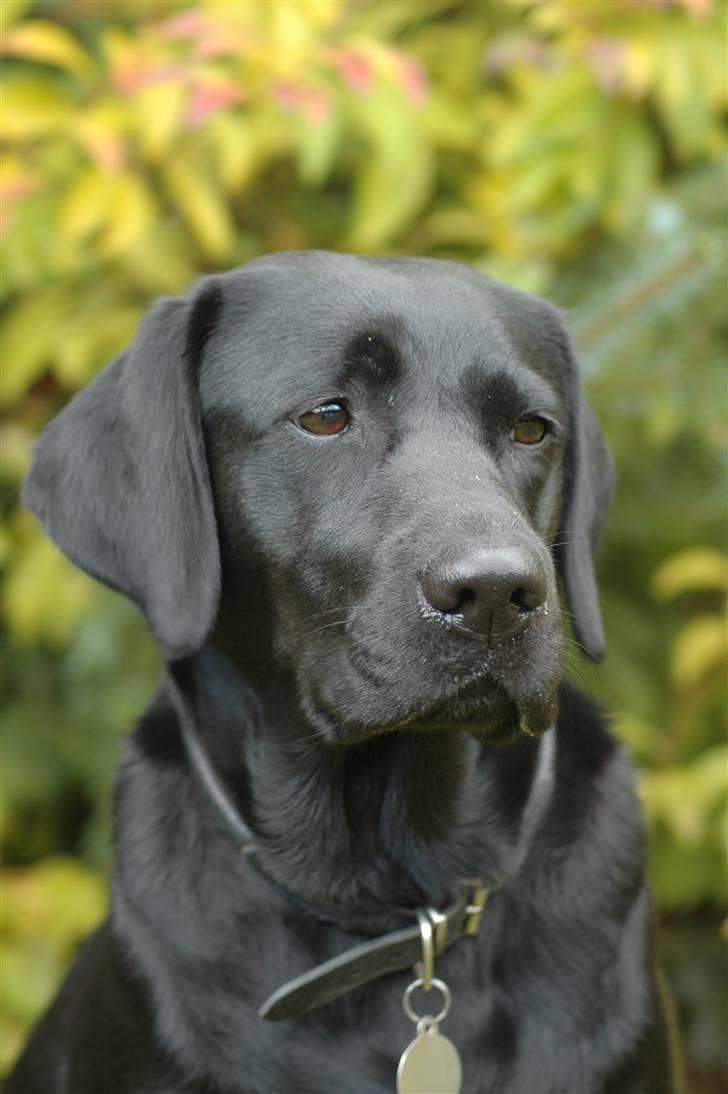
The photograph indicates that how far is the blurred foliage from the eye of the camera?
3.51 metres

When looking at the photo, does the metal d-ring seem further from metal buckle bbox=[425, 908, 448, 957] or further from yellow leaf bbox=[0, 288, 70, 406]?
yellow leaf bbox=[0, 288, 70, 406]

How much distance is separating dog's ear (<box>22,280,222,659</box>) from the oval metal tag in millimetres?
735

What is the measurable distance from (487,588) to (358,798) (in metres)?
0.69

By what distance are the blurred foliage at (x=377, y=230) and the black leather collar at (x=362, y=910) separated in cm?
101

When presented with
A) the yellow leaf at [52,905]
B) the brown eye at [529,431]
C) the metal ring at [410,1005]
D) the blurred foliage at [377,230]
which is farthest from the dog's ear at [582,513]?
the yellow leaf at [52,905]

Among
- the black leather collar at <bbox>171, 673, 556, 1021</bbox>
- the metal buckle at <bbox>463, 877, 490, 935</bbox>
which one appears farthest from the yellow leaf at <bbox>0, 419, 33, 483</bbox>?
the metal buckle at <bbox>463, 877, 490, 935</bbox>

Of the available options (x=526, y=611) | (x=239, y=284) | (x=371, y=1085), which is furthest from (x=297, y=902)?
(x=239, y=284)

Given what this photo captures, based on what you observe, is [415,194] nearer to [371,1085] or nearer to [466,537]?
[466,537]

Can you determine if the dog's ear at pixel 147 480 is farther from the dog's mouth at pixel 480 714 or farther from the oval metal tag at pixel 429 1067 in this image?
the oval metal tag at pixel 429 1067

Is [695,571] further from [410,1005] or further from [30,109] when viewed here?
[30,109]

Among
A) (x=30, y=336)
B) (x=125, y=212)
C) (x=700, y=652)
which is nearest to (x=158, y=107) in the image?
(x=125, y=212)

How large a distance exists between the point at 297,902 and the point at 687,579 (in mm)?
1773

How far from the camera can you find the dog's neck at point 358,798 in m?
2.47

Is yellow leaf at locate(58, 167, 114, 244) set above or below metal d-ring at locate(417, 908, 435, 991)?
above
